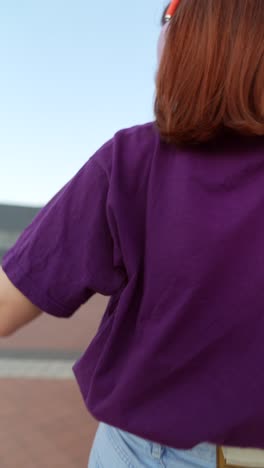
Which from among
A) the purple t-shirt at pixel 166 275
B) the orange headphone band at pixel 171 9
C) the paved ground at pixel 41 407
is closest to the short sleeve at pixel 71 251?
the purple t-shirt at pixel 166 275

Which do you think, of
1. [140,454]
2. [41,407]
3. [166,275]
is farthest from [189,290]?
[41,407]

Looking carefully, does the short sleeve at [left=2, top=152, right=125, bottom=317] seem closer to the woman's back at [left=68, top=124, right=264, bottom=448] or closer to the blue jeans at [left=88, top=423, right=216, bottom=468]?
the woman's back at [left=68, top=124, right=264, bottom=448]

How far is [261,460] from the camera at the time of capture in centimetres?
83

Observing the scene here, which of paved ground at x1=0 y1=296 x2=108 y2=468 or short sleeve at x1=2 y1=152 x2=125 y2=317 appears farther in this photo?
paved ground at x1=0 y1=296 x2=108 y2=468

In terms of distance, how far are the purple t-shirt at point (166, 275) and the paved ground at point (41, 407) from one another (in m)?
2.44

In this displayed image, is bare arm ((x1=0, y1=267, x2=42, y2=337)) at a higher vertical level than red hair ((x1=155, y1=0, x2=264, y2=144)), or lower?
lower

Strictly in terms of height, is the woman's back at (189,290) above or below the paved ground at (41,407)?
above

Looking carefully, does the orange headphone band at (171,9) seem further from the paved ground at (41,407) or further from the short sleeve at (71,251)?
the paved ground at (41,407)

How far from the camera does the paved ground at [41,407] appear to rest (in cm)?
311

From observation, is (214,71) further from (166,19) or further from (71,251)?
(71,251)

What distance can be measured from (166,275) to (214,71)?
31 centimetres

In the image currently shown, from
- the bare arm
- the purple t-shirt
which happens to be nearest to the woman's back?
the purple t-shirt

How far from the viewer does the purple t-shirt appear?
2.57 feet

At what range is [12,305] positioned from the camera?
2.80 feet
